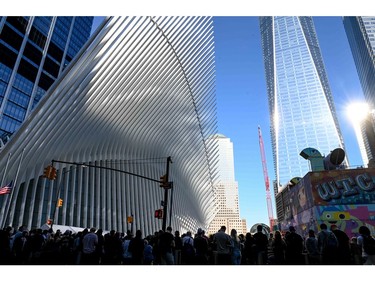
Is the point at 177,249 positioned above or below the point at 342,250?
above

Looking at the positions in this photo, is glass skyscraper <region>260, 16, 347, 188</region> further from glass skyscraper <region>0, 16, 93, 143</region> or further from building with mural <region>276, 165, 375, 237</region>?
building with mural <region>276, 165, 375, 237</region>

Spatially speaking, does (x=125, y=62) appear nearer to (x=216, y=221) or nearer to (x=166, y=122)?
(x=166, y=122)

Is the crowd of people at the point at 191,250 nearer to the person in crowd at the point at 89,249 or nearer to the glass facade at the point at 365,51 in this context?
the person in crowd at the point at 89,249

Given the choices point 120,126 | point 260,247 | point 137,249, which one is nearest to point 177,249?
point 137,249

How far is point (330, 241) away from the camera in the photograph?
8438 mm

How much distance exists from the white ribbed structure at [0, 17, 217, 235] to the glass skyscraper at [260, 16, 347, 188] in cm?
14397

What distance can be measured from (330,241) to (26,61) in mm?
74222

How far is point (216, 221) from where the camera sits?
168250mm

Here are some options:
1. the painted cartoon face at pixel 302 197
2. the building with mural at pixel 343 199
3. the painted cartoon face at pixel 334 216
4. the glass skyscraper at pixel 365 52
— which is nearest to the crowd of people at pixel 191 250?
the painted cartoon face at pixel 334 216

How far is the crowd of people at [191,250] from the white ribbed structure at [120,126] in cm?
1186

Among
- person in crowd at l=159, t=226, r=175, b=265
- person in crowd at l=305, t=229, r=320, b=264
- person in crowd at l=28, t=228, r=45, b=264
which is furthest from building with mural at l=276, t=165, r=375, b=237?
person in crowd at l=28, t=228, r=45, b=264

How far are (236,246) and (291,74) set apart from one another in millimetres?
198120

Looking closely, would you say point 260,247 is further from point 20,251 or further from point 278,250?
point 20,251
